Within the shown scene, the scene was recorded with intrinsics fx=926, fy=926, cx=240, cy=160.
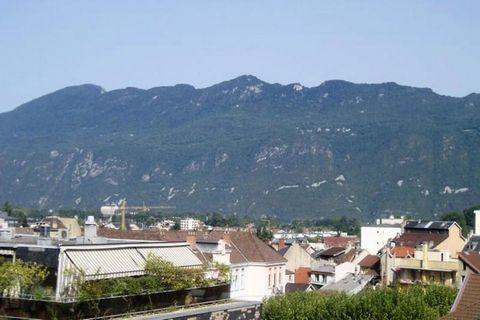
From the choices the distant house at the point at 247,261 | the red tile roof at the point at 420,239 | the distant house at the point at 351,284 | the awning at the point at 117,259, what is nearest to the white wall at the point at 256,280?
the distant house at the point at 247,261

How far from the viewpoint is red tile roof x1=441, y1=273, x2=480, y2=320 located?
28.3 m

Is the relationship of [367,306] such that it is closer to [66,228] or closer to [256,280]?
[66,228]

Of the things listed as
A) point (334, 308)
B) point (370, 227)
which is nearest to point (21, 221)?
point (370, 227)

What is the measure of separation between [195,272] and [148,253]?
71.4 inches

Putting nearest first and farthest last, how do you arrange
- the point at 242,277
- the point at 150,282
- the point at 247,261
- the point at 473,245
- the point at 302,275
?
1. the point at 150,282
2. the point at 242,277
3. the point at 247,261
4. the point at 473,245
5. the point at 302,275

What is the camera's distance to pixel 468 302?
3014cm

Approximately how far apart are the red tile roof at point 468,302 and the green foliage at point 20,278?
1259cm

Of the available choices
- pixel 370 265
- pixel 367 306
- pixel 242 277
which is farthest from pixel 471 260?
pixel 367 306

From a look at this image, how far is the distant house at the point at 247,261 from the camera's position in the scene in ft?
164

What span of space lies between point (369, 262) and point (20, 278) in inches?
1891

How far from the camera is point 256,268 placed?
175ft

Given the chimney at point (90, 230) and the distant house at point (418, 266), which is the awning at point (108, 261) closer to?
the chimney at point (90, 230)

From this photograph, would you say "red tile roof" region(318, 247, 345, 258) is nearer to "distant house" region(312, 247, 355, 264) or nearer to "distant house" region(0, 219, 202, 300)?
"distant house" region(312, 247, 355, 264)

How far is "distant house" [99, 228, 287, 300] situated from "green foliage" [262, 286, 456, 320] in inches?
240
